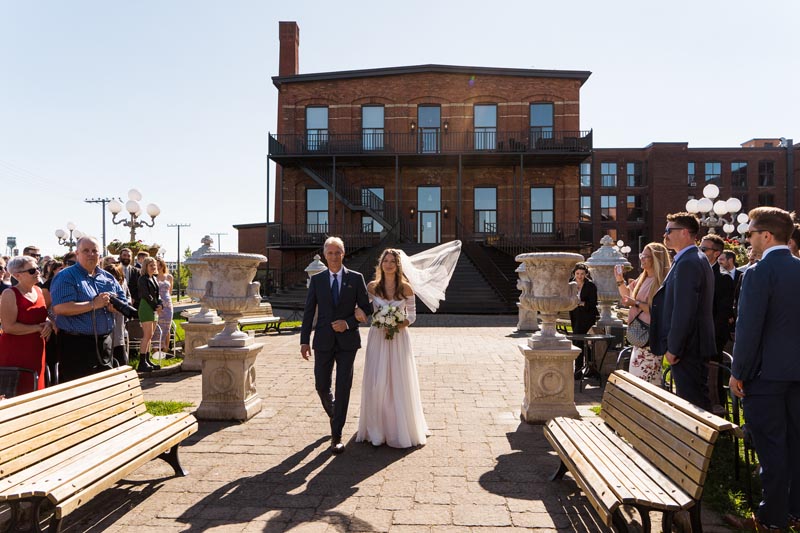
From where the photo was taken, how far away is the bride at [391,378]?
527 centimetres

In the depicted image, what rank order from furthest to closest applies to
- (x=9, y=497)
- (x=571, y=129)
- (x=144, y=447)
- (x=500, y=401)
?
1. (x=571, y=129)
2. (x=500, y=401)
3. (x=144, y=447)
4. (x=9, y=497)

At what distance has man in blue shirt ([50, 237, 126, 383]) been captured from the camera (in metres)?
5.16

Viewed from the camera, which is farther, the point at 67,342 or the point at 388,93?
the point at 388,93

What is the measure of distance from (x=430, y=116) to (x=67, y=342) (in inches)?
997

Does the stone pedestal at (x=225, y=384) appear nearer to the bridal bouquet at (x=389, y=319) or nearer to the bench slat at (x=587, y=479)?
the bridal bouquet at (x=389, y=319)

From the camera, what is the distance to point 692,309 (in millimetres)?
4230

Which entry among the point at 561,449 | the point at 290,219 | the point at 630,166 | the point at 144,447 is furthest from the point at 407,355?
the point at 630,166

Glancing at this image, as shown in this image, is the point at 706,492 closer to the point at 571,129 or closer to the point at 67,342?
the point at 67,342

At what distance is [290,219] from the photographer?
29.2m

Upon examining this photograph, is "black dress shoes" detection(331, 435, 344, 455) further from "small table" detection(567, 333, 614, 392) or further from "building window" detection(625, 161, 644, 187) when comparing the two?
"building window" detection(625, 161, 644, 187)

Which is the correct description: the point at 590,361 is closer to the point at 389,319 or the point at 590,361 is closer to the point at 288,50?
the point at 389,319

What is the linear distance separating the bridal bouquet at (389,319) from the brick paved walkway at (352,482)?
3.76ft

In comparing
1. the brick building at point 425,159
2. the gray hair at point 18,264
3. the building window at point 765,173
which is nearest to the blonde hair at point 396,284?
the gray hair at point 18,264

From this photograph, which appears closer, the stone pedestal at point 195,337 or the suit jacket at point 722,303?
the suit jacket at point 722,303
